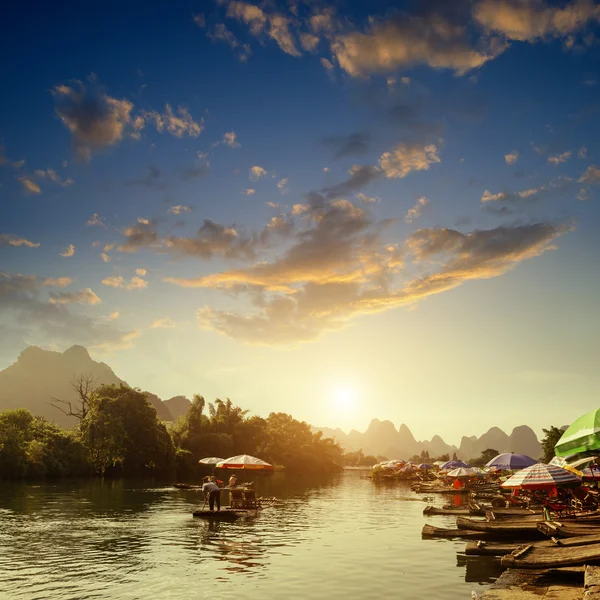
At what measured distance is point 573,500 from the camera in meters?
27.4

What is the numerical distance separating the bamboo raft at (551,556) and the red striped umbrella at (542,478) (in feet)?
18.1

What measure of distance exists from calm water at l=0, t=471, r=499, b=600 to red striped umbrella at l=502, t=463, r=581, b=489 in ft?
13.3

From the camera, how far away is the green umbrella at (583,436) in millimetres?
13867

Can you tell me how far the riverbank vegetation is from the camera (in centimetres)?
6869

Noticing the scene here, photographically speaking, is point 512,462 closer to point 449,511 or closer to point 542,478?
point 449,511

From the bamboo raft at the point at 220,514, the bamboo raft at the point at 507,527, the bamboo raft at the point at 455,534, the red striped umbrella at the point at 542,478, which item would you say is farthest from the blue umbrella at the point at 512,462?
the bamboo raft at the point at 220,514

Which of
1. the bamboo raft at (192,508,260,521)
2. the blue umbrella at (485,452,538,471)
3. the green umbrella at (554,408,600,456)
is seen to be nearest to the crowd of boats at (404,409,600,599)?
the green umbrella at (554,408,600,456)

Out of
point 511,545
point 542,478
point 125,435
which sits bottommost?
point 511,545

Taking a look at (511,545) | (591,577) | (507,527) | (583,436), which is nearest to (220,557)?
(511,545)

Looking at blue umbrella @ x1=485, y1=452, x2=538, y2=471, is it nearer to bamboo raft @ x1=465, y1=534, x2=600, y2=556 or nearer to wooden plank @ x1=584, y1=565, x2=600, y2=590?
bamboo raft @ x1=465, y1=534, x2=600, y2=556

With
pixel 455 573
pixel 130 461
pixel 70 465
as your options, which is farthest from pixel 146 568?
pixel 130 461

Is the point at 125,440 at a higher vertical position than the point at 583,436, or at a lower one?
lower

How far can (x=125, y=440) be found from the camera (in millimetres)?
81625

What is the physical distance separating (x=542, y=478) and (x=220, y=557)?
574 inches
